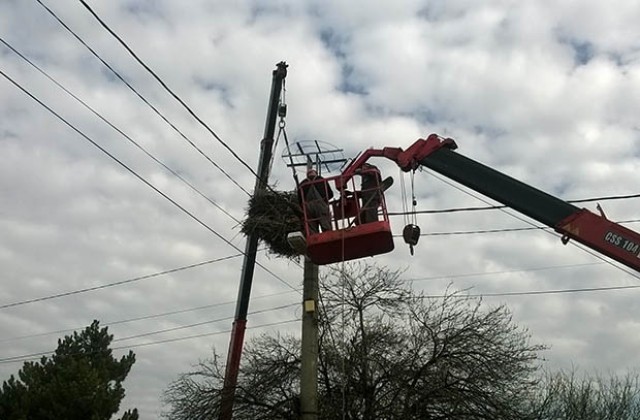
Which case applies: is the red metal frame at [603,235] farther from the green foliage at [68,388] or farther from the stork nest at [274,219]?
the green foliage at [68,388]

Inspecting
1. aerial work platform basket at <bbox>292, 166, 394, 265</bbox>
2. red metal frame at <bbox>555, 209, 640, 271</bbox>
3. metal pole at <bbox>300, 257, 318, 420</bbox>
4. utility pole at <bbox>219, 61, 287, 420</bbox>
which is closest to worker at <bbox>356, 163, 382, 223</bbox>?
aerial work platform basket at <bbox>292, 166, 394, 265</bbox>

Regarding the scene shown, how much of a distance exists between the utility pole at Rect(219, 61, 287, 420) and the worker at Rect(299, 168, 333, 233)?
2658 mm

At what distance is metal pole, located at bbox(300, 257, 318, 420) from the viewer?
11.1 metres

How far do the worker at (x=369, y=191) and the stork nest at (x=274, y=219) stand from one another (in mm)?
2354

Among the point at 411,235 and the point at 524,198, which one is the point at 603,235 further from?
the point at 411,235

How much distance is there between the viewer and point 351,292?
570 inches

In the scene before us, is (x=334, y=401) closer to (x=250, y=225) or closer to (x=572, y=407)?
(x=250, y=225)

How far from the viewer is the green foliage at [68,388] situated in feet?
67.3

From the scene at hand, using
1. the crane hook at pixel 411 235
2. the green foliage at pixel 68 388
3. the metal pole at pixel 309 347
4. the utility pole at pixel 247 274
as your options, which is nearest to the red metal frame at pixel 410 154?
the crane hook at pixel 411 235

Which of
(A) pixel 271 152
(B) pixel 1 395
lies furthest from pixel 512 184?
(B) pixel 1 395

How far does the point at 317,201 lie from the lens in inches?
390

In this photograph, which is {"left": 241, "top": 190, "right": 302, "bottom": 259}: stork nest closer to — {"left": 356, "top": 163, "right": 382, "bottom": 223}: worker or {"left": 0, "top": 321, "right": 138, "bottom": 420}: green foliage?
{"left": 356, "top": 163, "right": 382, "bottom": 223}: worker

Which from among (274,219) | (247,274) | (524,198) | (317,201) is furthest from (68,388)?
(524,198)

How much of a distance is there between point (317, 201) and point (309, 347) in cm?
289
